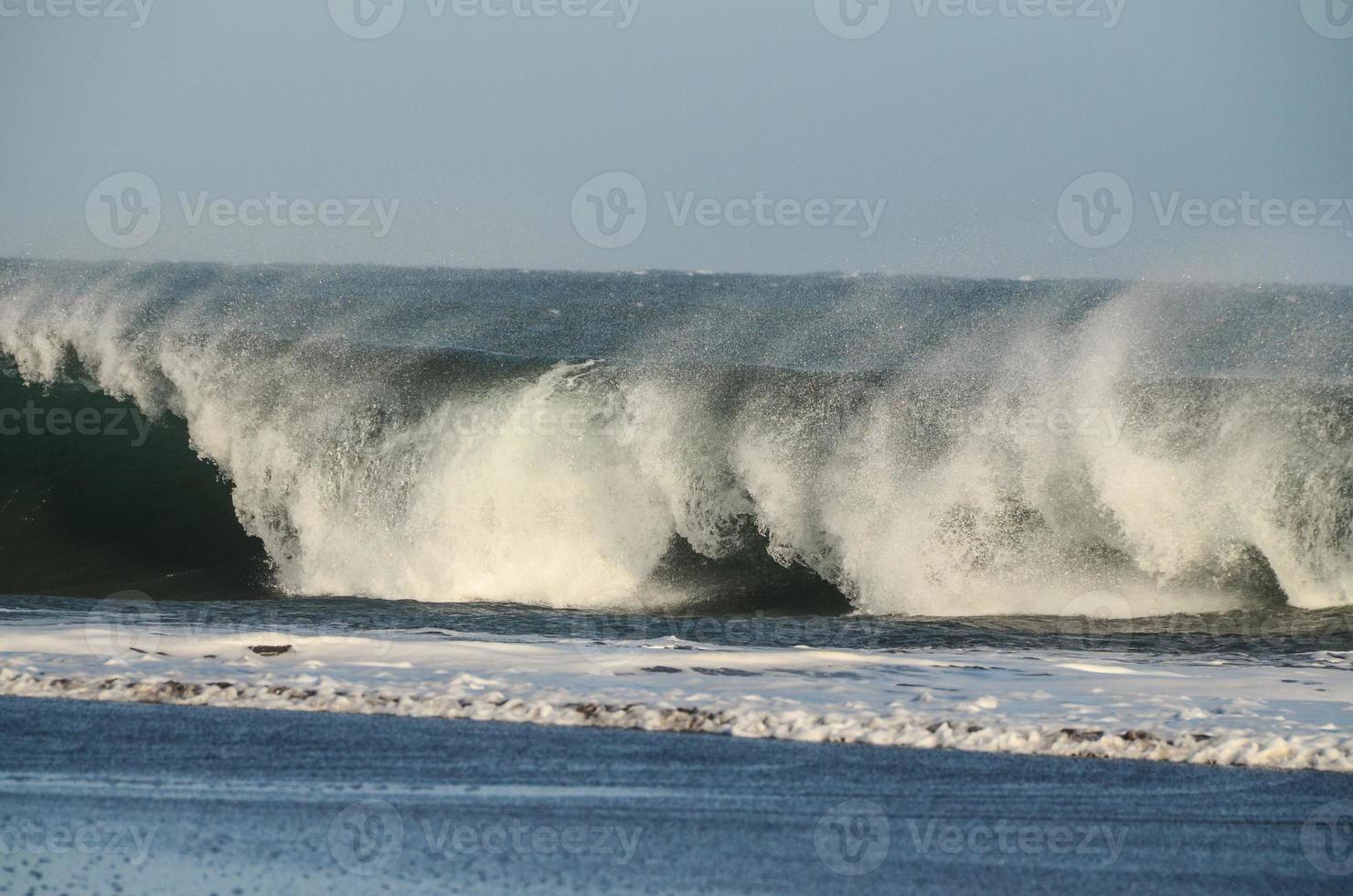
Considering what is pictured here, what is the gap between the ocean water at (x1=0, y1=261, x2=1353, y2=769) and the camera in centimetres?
669

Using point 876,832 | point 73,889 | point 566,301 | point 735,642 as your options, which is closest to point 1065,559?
point 735,642

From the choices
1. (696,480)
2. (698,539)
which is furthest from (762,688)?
(696,480)

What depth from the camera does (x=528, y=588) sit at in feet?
37.4

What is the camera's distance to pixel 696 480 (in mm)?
12328

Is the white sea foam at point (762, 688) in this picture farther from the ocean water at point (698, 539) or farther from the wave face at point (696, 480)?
the wave face at point (696, 480)

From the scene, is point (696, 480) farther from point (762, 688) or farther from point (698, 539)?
point (762, 688)

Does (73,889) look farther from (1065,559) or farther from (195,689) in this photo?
(1065,559)

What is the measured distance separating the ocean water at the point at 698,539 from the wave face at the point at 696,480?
3 centimetres

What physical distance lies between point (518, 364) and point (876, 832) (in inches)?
393

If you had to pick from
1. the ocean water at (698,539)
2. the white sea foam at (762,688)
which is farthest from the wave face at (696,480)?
the white sea foam at (762,688)

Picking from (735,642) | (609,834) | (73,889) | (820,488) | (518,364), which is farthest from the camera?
(518,364)

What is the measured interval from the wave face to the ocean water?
0.11 ft

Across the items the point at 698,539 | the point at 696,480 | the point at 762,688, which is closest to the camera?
the point at 762,688

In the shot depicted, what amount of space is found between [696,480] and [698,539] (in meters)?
0.63
